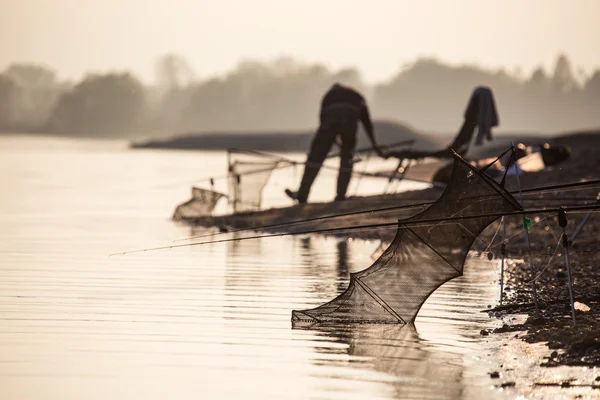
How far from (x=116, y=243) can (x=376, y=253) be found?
17.0 feet

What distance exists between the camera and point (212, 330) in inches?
519

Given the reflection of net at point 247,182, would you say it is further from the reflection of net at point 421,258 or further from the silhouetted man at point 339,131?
the reflection of net at point 421,258

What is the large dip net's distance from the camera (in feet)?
92.8

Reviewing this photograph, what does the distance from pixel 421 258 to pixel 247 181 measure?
628 inches

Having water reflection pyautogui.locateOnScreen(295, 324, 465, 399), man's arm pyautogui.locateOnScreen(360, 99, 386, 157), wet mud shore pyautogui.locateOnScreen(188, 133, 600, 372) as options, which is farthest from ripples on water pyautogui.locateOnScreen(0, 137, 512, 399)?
man's arm pyautogui.locateOnScreen(360, 99, 386, 157)

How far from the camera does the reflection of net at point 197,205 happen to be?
30094 mm

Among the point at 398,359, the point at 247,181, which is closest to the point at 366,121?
the point at 247,181

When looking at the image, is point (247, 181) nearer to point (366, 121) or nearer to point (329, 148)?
point (329, 148)

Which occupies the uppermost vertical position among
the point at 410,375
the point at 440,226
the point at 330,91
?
the point at 330,91

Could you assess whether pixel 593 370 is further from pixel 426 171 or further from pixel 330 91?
pixel 426 171

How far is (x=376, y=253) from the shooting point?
70.4 ft

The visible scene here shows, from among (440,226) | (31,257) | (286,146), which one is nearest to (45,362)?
(440,226)

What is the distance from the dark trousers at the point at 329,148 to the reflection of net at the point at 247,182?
3.17 ft

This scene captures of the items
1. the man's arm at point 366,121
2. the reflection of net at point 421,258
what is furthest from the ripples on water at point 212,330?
the man's arm at point 366,121
